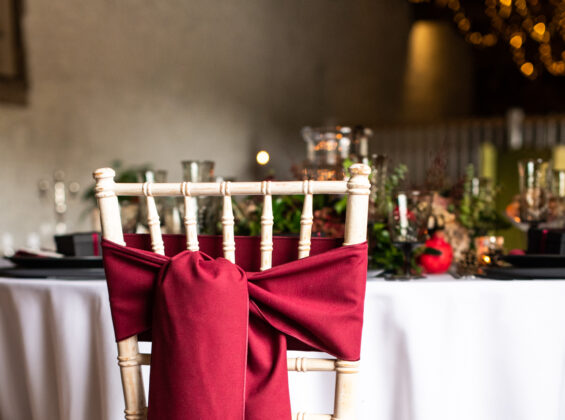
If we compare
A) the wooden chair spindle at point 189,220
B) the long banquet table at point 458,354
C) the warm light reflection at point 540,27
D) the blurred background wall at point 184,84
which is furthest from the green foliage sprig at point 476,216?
the warm light reflection at point 540,27

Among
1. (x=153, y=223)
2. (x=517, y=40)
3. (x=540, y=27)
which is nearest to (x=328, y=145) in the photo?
(x=153, y=223)

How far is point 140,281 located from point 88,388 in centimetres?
42

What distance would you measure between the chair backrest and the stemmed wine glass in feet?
1.48

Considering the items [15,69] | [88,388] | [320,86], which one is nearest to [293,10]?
[320,86]

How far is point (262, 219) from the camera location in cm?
87

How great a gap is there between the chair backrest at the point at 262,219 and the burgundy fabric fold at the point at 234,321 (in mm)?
32

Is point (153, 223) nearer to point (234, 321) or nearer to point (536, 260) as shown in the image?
point (234, 321)

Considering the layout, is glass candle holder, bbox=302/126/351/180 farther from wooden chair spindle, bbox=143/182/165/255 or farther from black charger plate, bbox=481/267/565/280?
wooden chair spindle, bbox=143/182/165/255

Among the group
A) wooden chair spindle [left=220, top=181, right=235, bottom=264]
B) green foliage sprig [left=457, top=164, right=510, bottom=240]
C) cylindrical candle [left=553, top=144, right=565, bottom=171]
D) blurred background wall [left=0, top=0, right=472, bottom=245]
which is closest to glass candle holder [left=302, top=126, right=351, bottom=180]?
green foliage sprig [left=457, top=164, right=510, bottom=240]

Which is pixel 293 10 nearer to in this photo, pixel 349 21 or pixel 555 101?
pixel 349 21

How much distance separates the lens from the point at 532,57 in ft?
29.9

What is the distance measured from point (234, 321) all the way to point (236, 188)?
0.20m

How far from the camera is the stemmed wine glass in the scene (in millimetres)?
1287

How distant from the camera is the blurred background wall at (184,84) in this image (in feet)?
11.2
